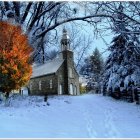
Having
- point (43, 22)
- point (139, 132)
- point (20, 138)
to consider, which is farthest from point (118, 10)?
point (43, 22)

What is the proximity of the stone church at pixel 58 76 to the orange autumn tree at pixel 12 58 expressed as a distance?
1689cm

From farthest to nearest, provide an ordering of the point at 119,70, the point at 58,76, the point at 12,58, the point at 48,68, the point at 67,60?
1. the point at 67,60
2. the point at 58,76
3. the point at 48,68
4. the point at 119,70
5. the point at 12,58

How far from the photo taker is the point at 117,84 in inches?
964

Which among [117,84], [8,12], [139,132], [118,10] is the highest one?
[8,12]

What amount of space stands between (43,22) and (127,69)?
7.61 metres

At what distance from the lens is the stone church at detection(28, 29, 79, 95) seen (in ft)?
115

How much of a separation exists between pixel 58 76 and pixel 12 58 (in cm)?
1953

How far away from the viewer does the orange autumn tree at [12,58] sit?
1589 cm

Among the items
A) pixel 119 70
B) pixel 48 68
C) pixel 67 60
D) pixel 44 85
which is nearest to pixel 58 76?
pixel 48 68

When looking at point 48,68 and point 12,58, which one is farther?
point 48,68

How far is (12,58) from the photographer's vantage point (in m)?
16.0

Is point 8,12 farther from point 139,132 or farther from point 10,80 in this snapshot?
point 139,132

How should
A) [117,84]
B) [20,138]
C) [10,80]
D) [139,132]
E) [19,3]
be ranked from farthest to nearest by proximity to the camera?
1. [117,84]
2. [19,3]
3. [10,80]
4. [139,132]
5. [20,138]

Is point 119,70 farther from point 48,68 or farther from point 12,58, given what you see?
point 48,68
